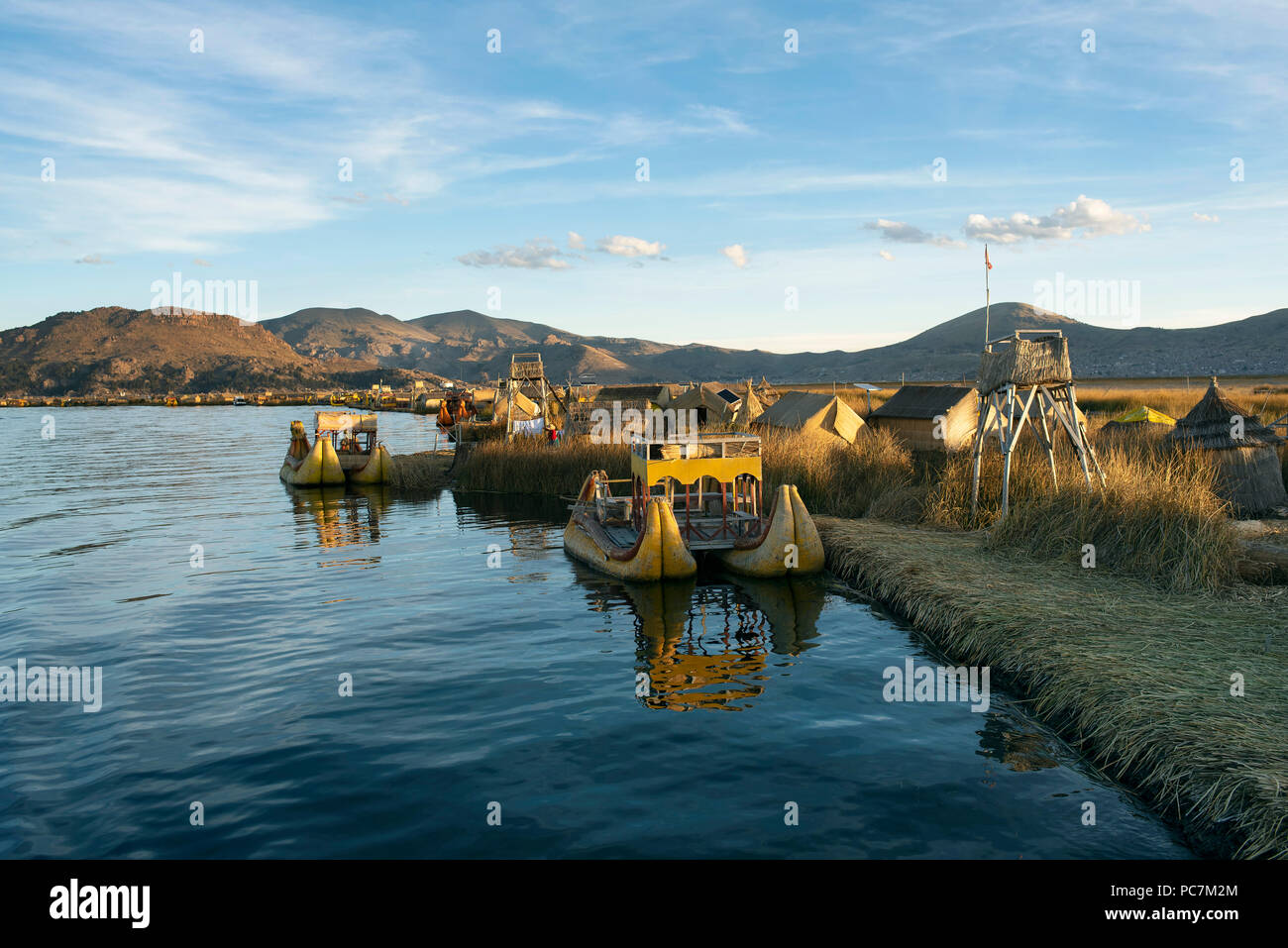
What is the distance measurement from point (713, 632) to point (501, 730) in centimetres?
578

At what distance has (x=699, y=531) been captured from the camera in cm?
2092

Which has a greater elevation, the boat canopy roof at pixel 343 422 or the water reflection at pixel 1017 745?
the boat canopy roof at pixel 343 422

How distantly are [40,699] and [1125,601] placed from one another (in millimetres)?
16417

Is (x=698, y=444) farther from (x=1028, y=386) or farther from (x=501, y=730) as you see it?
(x=501, y=730)

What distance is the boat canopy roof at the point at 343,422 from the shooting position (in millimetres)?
43750

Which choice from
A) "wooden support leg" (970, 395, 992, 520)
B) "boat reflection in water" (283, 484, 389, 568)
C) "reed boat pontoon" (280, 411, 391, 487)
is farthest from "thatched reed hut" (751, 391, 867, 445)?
"reed boat pontoon" (280, 411, 391, 487)

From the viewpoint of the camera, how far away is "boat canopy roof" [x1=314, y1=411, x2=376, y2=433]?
43750 mm

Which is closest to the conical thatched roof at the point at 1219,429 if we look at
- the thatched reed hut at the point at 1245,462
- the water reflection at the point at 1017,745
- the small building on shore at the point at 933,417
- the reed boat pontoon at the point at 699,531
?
the thatched reed hut at the point at 1245,462

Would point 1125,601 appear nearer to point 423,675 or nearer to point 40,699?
point 423,675

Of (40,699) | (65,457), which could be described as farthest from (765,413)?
(65,457)

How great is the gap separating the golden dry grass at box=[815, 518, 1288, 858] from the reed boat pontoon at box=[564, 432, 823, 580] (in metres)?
2.41

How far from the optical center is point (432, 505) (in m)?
34.6

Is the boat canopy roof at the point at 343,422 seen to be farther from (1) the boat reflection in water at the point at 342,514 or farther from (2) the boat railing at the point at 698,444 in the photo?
(2) the boat railing at the point at 698,444

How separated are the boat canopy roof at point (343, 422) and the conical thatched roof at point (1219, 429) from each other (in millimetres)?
37125
